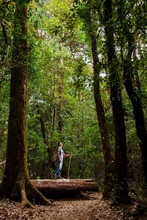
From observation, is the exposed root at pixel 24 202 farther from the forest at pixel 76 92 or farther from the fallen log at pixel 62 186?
the fallen log at pixel 62 186

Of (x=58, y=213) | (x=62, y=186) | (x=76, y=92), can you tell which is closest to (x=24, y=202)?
(x=58, y=213)

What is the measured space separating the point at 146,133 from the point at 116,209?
2.40 meters

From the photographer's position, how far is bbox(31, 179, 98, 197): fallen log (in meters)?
12.4

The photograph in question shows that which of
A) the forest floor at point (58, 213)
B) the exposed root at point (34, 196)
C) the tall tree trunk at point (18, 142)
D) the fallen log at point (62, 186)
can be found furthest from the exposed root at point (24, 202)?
the fallen log at point (62, 186)

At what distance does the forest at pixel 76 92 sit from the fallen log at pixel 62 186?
4.44 feet

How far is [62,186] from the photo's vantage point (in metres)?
12.8

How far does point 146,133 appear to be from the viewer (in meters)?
7.89

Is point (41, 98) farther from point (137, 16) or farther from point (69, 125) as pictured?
point (137, 16)

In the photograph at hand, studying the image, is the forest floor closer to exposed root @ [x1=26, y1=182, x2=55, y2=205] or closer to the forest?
the forest

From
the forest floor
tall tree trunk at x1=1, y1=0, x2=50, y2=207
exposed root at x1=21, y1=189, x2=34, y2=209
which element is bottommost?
the forest floor

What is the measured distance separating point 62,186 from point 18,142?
11.9ft

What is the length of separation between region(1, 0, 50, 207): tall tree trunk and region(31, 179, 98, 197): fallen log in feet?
7.39

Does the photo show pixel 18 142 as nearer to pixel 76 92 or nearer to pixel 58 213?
pixel 58 213

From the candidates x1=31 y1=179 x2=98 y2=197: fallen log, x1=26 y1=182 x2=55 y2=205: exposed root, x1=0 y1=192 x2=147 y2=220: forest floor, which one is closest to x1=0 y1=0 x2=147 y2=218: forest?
x1=26 y1=182 x2=55 y2=205: exposed root
